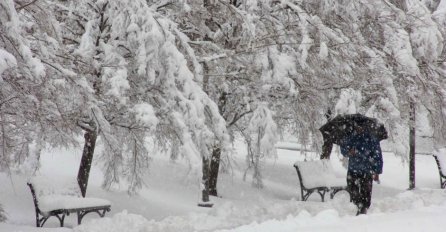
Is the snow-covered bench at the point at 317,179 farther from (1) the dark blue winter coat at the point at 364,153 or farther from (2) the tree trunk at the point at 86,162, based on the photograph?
(2) the tree trunk at the point at 86,162

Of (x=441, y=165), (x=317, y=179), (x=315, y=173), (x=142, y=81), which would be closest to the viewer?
(x=142, y=81)

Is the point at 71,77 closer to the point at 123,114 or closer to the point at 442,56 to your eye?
the point at 123,114

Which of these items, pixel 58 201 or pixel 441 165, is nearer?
pixel 58 201

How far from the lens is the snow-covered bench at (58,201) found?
7.90 m

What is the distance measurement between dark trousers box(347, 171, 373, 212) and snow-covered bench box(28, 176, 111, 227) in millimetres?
4170

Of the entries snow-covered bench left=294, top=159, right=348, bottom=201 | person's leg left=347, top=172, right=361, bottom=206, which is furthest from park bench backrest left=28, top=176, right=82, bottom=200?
snow-covered bench left=294, top=159, right=348, bottom=201

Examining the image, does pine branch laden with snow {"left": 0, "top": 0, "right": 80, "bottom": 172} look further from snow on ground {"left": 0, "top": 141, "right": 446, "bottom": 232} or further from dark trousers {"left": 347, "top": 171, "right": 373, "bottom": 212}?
dark trousers {"left": 347, "top": 171, "right": 373, "bottom": 212}

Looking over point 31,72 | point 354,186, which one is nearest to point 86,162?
point 31,72

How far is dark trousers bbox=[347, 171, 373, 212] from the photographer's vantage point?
7984 millimetres

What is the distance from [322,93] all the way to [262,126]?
213 centimetres

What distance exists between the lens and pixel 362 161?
784cm

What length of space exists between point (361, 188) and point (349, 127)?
40.5 inches

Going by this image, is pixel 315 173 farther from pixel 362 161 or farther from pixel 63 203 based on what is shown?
pixel 63 203

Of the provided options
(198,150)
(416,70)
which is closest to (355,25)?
(416,70)
